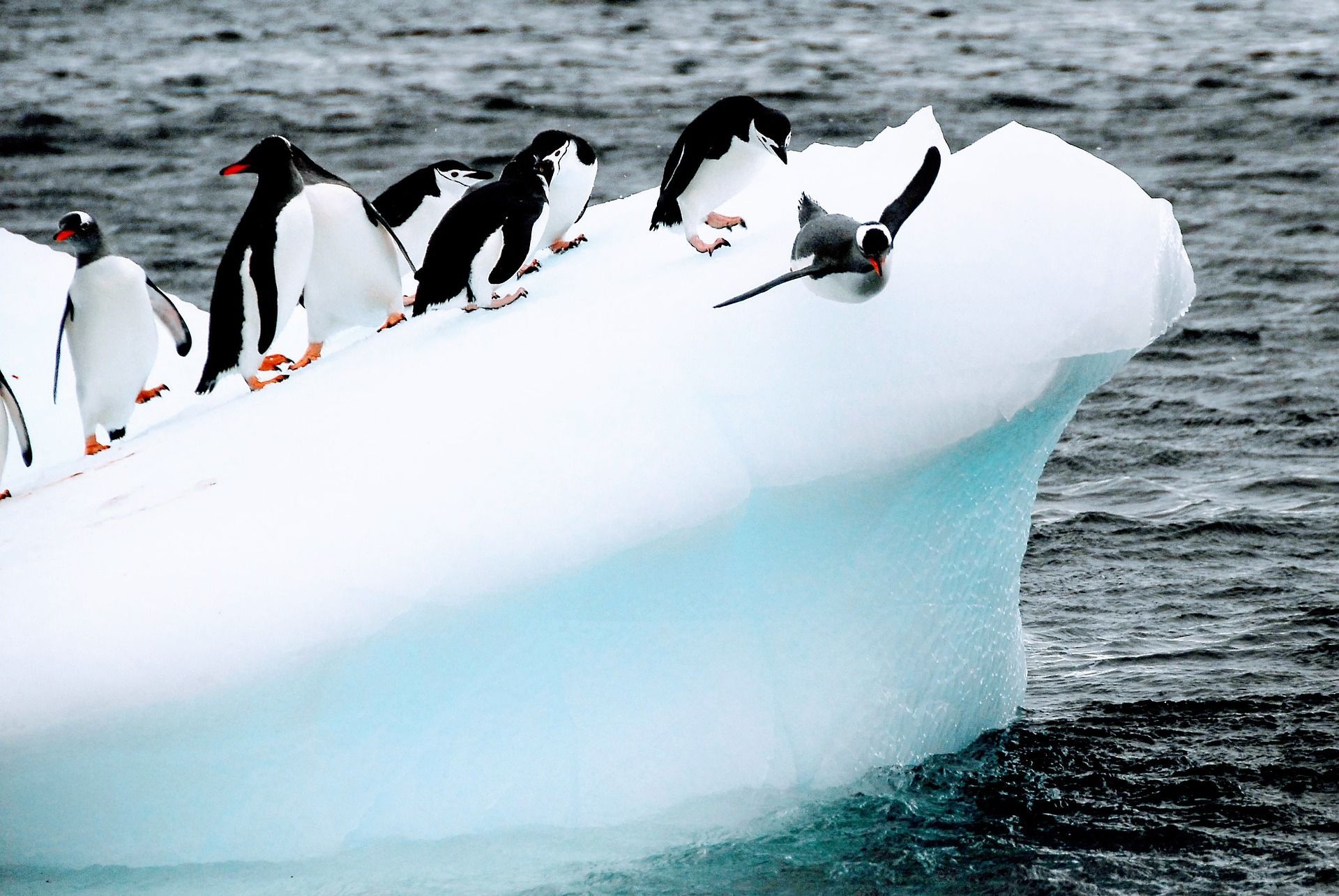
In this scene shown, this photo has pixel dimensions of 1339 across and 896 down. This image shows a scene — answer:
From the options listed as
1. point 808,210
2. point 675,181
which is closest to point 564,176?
point 675,181

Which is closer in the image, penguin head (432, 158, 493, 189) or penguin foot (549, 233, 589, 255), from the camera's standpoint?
penguin foot (549, 233, 589, 255)

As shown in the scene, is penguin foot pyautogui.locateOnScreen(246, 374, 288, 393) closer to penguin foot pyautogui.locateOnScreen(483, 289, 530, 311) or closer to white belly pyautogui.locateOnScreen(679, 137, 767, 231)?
penguin foot pyautogui.locateOnScreen(483, 289, 530, 311)

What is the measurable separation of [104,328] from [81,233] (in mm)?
248

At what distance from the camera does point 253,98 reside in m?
13.8

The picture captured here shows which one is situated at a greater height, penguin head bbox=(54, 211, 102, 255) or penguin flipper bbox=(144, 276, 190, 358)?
penguin head bbox=(54, 211, 102, 255)

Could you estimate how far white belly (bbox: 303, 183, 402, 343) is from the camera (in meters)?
3.99

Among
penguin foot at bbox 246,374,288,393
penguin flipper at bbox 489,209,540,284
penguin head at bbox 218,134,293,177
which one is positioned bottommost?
penguin foot at bbox 246,374,288,393

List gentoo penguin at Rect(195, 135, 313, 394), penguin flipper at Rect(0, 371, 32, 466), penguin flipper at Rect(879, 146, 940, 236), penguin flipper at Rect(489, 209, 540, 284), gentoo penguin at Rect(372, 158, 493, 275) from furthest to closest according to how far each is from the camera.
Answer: gentoo penguin at Rect(372, 158, 493, 275)
penguin flipper at Rect(0, 371, 32, 466)
gentoo penguin at Rect(195, 135, 313, 394)
penguin flipper at Rect(489, 209, 540, 284)
penguin flipper at Rect(879, 146, 940, 236)

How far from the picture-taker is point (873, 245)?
2.94 meters

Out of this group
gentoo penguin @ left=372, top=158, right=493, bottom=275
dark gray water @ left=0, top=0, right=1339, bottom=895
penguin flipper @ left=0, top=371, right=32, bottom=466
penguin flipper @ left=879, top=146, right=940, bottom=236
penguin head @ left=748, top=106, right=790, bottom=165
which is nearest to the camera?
penguin flipper @ left=879, top=146, right=940, bottom=236

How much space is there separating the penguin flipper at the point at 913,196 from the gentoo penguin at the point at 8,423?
2.29 meters

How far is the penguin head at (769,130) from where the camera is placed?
11.7 feet

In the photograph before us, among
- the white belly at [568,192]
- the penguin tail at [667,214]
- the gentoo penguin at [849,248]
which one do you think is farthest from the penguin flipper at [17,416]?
the gentoo penguin at [849,248]

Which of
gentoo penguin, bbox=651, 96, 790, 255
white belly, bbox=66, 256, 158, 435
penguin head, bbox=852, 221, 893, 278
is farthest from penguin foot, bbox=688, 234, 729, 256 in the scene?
white belly, bbox=66, 256, 158, 435
